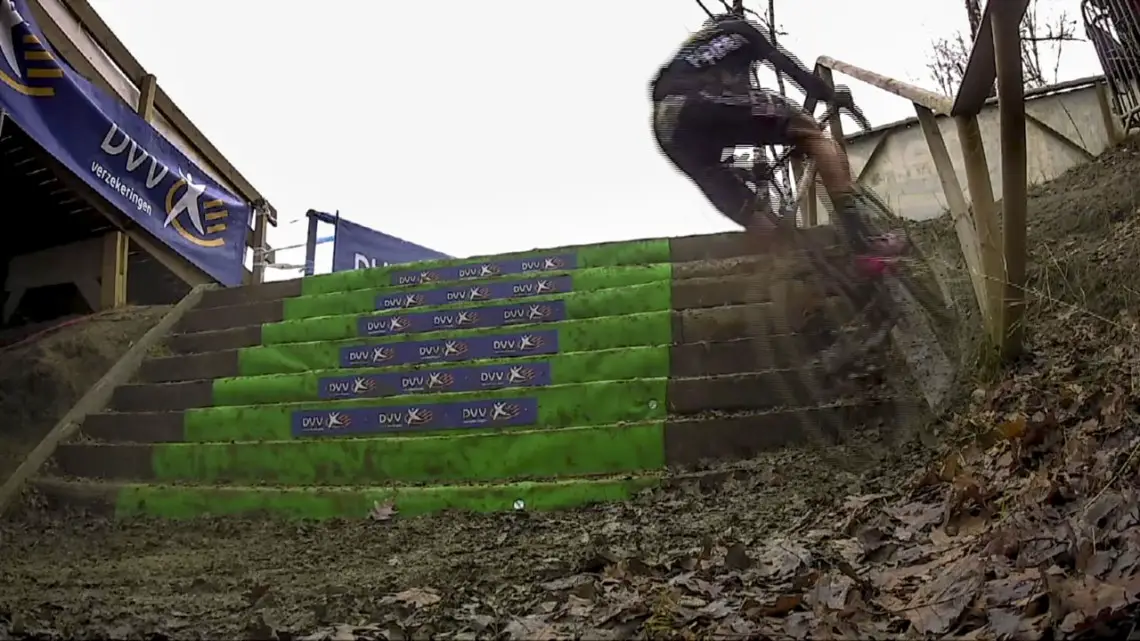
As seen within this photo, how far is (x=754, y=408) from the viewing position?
139 inches

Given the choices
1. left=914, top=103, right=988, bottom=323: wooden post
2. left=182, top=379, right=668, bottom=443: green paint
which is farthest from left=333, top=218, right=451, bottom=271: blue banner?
left=914, top=103, right=988, bottom=323: wooden post

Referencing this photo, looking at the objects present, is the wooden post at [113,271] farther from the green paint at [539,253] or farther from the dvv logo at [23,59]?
the green paint at [539,253]

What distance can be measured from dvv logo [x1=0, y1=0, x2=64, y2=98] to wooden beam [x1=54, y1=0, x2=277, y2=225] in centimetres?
84

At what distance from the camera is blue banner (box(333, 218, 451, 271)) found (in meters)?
10.7

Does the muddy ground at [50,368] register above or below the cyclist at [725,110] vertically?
below

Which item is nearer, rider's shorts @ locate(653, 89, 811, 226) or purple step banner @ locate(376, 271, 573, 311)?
rider's shorts @ locate(653, 89, 811, 226)

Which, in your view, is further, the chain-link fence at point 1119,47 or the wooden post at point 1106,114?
the wooden post at point 1106,114

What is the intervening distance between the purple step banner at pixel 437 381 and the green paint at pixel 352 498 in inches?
35.5

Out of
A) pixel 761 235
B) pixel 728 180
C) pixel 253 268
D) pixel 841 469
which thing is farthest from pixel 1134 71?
pixel 253 268

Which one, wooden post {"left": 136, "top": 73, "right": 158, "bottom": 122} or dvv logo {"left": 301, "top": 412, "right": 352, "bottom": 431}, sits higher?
wooden post {"left": 136, "top": 73, "right": 158, "bottom": 122}

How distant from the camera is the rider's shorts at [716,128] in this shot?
3.02 metres

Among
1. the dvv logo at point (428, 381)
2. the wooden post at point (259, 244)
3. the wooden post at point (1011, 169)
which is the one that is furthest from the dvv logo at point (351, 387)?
the wooden post at point (259, 244)

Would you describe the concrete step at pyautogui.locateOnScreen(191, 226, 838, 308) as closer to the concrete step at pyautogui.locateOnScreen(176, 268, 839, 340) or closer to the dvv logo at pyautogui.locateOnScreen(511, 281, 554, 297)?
the concrete step at pyautogui.locateOnScreen(176, 268, 839, 340)

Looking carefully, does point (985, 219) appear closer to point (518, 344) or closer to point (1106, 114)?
point (518, 344)
